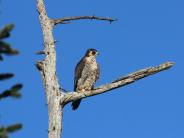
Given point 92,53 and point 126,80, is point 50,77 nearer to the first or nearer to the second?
point 126,80

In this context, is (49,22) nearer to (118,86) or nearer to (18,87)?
(118,86)

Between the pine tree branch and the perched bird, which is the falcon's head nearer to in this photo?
the perched bird

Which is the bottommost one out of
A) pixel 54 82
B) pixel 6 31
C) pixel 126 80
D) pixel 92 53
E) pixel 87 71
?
pixel 6 31

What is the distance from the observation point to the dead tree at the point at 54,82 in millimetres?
10930

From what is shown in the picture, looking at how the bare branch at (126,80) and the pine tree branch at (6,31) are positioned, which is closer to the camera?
the pine tree branch at (6,31)

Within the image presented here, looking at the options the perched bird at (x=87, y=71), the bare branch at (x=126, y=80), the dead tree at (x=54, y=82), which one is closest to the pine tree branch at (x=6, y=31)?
the dead tree at (x=54, y=82)

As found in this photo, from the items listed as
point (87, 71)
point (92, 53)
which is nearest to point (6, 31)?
point (87, 71)

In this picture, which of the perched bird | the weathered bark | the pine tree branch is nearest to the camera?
the pine tree branch

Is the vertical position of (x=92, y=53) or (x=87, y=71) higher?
(x=92, y=53)

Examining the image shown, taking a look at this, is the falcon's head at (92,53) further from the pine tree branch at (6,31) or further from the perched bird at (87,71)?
the pine tree branch at (6,31)

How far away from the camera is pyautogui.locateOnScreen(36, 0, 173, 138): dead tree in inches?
430

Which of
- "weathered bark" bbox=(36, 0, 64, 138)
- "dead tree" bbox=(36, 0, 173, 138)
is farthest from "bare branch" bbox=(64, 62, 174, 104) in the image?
"weathered bark" bbox=(36, 0, 64, 138)

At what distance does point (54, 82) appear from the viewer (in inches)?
449

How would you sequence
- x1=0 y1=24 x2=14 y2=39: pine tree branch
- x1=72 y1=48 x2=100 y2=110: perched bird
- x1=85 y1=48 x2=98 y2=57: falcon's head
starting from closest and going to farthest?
1. x1=0 y1=24 x2=14 y2=39: pine tree branch
2. x1=72 y1=48 x2=100 y2=110: perched bird
3. x1=85 y1=48 x2=98 y2=57: falcon's head
